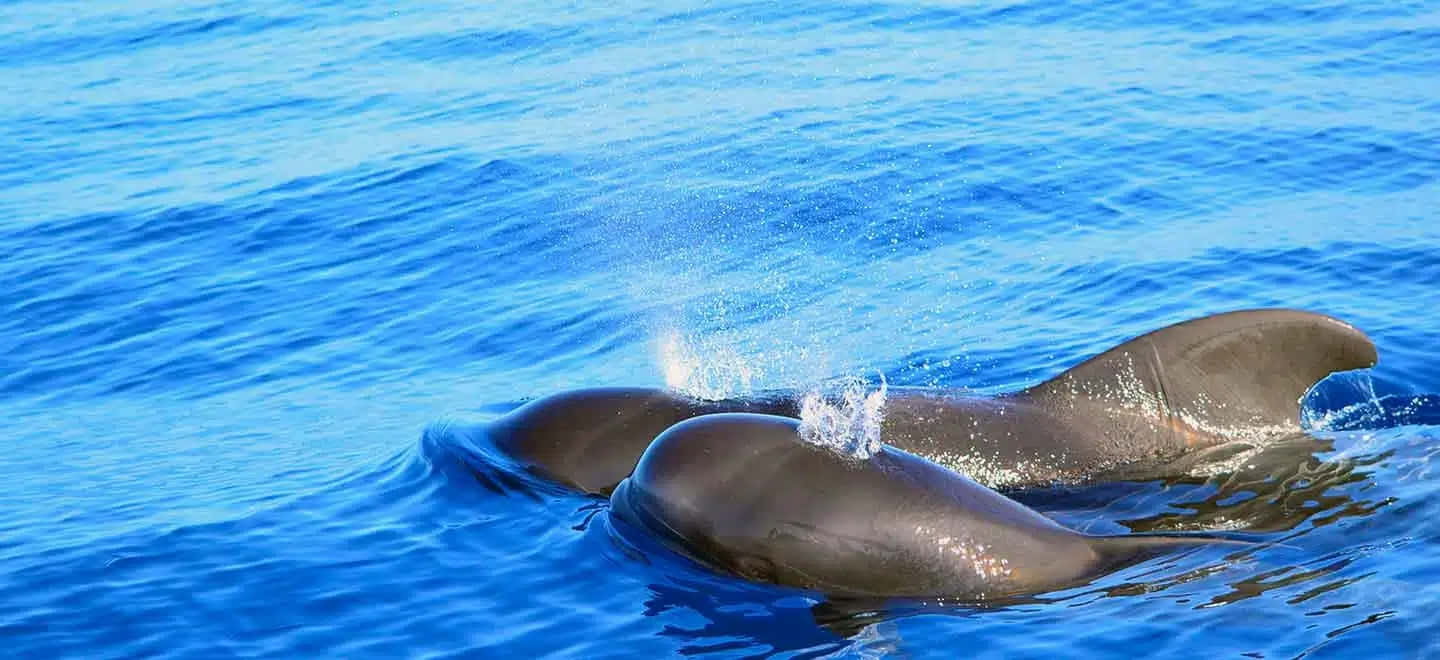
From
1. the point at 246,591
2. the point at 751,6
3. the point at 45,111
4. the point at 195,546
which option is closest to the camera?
the point at 246,591

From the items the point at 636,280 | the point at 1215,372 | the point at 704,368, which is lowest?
the point at 636,280

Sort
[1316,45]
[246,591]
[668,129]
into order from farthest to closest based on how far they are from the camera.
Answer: [1316,45] → [668,129] → [246,591]

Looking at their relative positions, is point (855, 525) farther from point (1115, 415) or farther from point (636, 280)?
point (636, 280)

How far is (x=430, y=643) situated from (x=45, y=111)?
62.2 feet

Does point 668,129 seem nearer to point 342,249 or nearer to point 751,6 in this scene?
point 342,249

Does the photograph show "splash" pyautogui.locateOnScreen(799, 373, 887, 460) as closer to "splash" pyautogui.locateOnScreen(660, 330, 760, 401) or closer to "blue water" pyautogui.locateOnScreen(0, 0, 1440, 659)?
"blue water" pyautogui.locateOnScreen(0, 0, 1440, 659)

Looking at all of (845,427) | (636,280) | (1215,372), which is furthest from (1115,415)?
(636,280)

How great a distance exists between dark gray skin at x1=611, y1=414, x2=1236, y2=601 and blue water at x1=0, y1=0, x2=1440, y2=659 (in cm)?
14

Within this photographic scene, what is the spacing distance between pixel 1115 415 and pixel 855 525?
261 centimetres

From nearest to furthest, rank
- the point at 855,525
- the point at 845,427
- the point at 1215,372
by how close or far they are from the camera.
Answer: the point at 855,525
the point at 845,427
the point at 1215,372

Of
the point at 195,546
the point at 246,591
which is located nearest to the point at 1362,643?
the point at 246,591

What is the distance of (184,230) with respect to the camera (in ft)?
59.7

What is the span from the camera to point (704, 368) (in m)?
12.0

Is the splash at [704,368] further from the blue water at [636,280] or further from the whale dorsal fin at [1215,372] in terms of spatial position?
the whale dorsal fin at [1215,372]
